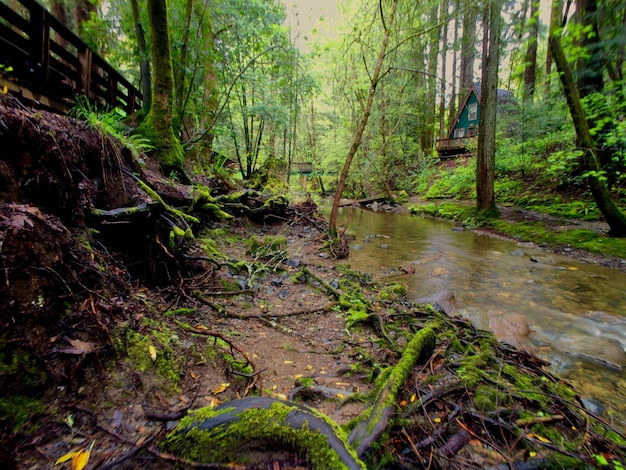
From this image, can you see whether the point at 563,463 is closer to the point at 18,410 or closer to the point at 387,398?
the point at 387,398

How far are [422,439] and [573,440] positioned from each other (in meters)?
1.02

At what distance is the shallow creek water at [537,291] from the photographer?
3.23m

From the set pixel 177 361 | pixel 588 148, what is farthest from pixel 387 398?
pixel 588 148

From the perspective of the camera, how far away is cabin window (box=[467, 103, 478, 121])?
84.8ft

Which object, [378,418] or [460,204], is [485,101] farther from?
[378,418]

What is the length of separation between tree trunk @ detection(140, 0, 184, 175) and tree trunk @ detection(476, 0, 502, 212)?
1018 cm

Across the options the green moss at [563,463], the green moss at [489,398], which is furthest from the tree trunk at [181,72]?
the green moss at [563,463]

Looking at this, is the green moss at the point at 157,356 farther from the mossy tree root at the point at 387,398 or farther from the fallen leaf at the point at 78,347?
the mossy tree root at the point at 387,398

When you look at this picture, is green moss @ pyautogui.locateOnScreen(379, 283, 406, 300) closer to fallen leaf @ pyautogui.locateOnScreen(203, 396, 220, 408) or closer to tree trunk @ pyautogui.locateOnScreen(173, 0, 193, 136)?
fallen leaf @ pyautogui.locateOnScreen(203, 396, 220, 408)

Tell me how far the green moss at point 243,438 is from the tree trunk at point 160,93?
19.0 feet

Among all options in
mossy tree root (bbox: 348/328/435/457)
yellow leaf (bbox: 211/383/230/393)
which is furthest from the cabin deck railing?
yellow leaf (bbox: 211/383/230/393)

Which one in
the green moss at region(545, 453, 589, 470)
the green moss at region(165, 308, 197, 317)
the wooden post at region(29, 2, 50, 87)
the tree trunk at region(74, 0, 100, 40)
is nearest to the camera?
the green moss at region(545, 453, 589, 470)

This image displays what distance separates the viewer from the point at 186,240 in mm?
3764

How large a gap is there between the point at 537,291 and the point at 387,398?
520cm
